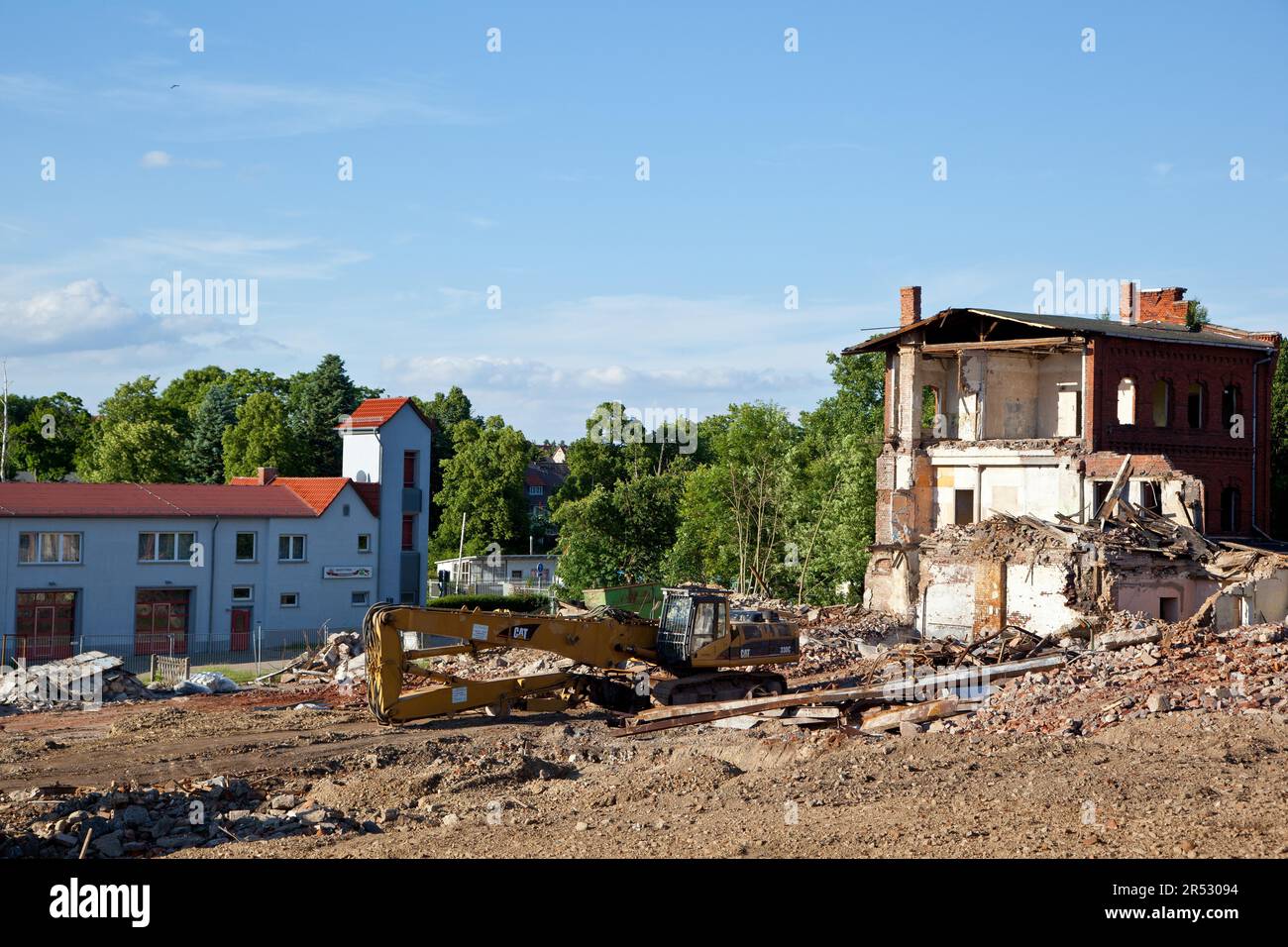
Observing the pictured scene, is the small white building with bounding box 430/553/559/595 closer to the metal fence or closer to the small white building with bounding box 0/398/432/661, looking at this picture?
the small white building with bounding box 0/398/432/661

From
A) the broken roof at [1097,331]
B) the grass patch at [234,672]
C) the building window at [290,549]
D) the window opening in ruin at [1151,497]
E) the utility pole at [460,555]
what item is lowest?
the grass patch at [234,672]

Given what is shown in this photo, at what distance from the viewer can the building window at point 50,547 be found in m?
39.4

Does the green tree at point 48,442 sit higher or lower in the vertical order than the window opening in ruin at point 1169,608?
higher

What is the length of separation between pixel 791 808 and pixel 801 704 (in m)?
8.16

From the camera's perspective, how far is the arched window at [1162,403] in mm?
40278

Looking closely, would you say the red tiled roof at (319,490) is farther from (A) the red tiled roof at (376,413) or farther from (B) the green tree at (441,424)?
(B) the green tree at (441,424)

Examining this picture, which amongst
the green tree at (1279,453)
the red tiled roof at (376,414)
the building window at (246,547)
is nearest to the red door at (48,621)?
the building window at (246,547)

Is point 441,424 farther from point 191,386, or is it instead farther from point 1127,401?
point 1127,401

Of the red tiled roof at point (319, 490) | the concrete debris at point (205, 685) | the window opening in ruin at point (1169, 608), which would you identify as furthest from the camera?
the red tiled roof at point (319, 490)

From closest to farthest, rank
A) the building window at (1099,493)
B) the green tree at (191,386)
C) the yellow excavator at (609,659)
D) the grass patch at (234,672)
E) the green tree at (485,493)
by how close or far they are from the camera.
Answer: the yellow excavator at (609,659) < the grass patch at (234,672) < the building window at (1099,493) < the green tree at (485,493) < the green tree at (191,386)

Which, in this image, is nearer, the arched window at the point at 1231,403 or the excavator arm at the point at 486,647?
the excavator arm at the point at 486,647

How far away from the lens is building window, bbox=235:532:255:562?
144 ft

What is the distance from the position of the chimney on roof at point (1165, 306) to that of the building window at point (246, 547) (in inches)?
1332
